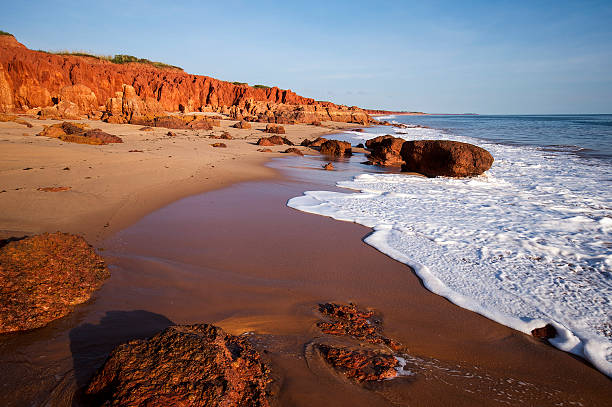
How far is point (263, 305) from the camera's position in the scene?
2445 mm

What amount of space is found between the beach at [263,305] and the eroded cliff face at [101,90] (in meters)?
18.4

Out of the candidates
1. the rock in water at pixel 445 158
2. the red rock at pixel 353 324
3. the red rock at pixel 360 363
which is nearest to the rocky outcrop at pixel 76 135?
the rock in water at pixel 445 158

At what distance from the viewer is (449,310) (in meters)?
2.57

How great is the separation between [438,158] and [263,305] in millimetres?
8674

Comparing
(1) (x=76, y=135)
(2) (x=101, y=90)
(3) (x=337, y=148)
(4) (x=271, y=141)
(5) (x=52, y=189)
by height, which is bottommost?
(5) (x=52, y=189)

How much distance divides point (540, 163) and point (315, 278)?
39.5 feet

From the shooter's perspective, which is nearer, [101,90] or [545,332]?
[545,332]

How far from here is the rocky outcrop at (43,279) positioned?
1.93 meters

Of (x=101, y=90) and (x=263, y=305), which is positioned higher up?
(x=101, y=90)

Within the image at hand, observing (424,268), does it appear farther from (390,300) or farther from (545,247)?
(545,247)

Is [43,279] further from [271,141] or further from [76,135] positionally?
[271,141]

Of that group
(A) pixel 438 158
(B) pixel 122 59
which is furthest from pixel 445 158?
(B) pixel 122 59

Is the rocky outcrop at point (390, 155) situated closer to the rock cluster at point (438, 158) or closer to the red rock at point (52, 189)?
the rock cluster at point (438, 158)

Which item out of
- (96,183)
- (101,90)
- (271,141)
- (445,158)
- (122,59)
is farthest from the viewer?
(122,59)
